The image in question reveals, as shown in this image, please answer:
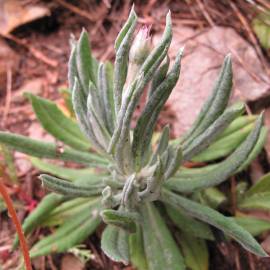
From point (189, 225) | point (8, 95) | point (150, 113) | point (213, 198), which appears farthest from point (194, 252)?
point (8, 95)

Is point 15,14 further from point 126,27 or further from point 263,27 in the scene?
point 126,27

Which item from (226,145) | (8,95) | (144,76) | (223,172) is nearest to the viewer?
(144,76)

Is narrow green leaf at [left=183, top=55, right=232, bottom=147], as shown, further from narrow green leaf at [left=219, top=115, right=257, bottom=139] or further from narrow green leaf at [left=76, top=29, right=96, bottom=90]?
narrow green leaf at [left=76, top=29, right=96, bottom=90]

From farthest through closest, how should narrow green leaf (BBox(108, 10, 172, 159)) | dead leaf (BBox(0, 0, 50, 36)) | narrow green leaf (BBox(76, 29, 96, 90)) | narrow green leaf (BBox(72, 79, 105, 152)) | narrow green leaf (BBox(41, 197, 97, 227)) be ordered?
dead leaf (BBox(0, 0, 50, 36))
narrow green leaf (BBox(41, 197, 97, 227))
narrow green leaf (BBox(76, 29, 96, 90))
narrow green leaf (BBox(72, 79, 105, 152))
narrow green leaf (BBox(108, 10, 172, 159))

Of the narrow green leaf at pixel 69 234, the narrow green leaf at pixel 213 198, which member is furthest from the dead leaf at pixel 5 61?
the narrow green leaf at pixel 213 198

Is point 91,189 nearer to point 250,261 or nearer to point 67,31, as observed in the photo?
point 250,261

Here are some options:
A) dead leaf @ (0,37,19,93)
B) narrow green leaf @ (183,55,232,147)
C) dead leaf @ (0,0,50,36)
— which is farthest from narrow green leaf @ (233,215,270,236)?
dead leaf @ (0,0,50,36)

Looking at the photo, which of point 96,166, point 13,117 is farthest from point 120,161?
point 13,117
